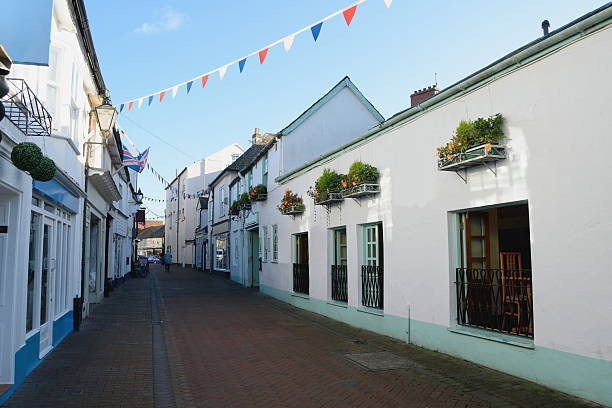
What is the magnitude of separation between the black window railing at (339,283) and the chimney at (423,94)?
5608 mm

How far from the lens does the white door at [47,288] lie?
8426 millimetres

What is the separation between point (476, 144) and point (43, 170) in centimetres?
579

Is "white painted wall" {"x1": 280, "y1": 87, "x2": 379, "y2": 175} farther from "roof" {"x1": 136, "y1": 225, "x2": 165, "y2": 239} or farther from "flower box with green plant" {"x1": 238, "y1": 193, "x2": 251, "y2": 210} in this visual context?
"roof" {"x1": 136, "y1": 225, "x2": 165, "y2": 239}

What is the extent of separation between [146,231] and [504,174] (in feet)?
278

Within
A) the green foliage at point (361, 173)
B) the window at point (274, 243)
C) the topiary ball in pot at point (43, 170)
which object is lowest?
the window at point (274, 243)

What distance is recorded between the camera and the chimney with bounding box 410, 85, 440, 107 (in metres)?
14.8

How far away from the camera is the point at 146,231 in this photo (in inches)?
3398

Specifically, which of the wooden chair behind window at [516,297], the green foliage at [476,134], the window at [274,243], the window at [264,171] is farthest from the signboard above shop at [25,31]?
the window at [264,171]

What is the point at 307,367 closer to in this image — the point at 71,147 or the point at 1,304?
the point at 1,304

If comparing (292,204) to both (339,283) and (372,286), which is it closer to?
(339,283)

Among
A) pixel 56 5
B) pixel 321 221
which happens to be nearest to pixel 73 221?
pixel 56 5

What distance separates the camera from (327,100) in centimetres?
1877

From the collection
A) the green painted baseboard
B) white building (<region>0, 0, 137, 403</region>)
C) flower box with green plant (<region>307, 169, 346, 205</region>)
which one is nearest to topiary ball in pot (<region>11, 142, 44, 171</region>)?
white building (<region>0, 0, 137, 403</region>)

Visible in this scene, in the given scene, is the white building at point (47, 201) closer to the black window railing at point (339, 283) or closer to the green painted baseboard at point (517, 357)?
the black window railing at point (339, 283)
